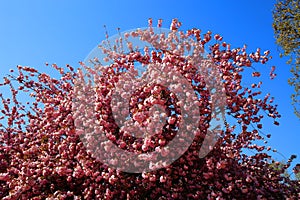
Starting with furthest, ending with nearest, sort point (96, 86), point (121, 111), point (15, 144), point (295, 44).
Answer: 1. point (295, 44)
2. point (15, 144)
3. point (96, 86)
4. point (121, 111)

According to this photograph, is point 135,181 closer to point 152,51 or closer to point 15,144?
point 152,51

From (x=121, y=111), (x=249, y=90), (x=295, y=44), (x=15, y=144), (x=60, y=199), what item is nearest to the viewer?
(x=60, y=199)

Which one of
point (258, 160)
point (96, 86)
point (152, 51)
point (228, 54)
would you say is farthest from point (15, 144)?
point (258, 160)

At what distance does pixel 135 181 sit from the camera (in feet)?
16.9

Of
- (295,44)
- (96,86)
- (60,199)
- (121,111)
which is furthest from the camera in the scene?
(295,44)

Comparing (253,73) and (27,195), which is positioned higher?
(253,73)

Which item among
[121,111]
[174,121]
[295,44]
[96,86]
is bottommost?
[174,121]

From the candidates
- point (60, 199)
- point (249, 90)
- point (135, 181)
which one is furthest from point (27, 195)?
point (249, 90)

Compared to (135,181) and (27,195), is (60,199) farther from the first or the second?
(135,181)

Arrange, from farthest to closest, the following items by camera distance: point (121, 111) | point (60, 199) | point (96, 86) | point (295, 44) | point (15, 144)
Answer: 1. point (295, 44)
2. point (15, 144)
3. point (96, 86)
4. point (121, 111)
5. point (60, 199)

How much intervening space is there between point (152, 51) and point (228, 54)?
1.63 metres

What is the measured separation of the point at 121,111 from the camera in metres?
5.37

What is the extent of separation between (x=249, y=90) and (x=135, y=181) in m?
3.08

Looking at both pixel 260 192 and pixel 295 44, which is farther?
pixel 295 44
